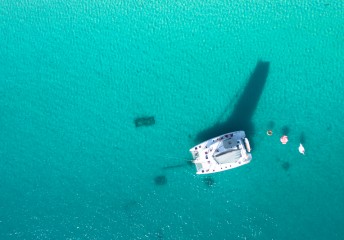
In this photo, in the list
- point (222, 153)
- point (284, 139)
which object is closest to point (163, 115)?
point (222, 153)

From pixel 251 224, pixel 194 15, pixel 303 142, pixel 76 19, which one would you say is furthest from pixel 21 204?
pixel 303 142

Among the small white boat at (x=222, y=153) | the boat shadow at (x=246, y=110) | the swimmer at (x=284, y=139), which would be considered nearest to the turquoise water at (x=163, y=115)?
the boat shadow at (x=246, y=110)

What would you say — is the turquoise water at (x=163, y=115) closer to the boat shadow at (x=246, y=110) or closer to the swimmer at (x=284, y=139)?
the boat shadow at (x=246, y=110)

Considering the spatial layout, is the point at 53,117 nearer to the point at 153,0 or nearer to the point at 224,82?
the point at 153,0

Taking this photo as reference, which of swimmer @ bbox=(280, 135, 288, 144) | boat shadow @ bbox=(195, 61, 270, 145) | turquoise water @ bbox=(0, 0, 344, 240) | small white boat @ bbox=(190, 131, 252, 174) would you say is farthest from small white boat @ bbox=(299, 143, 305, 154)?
small white boat @ bbox=(190, 131, 252, 174)

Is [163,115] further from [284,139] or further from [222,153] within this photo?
[284,139]

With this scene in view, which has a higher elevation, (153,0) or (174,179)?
(153,0)

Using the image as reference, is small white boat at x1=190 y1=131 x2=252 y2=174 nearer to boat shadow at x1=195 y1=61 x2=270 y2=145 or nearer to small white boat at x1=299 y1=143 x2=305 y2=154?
boat shadow at x1=195 y1=61 x2=270 y2=145
